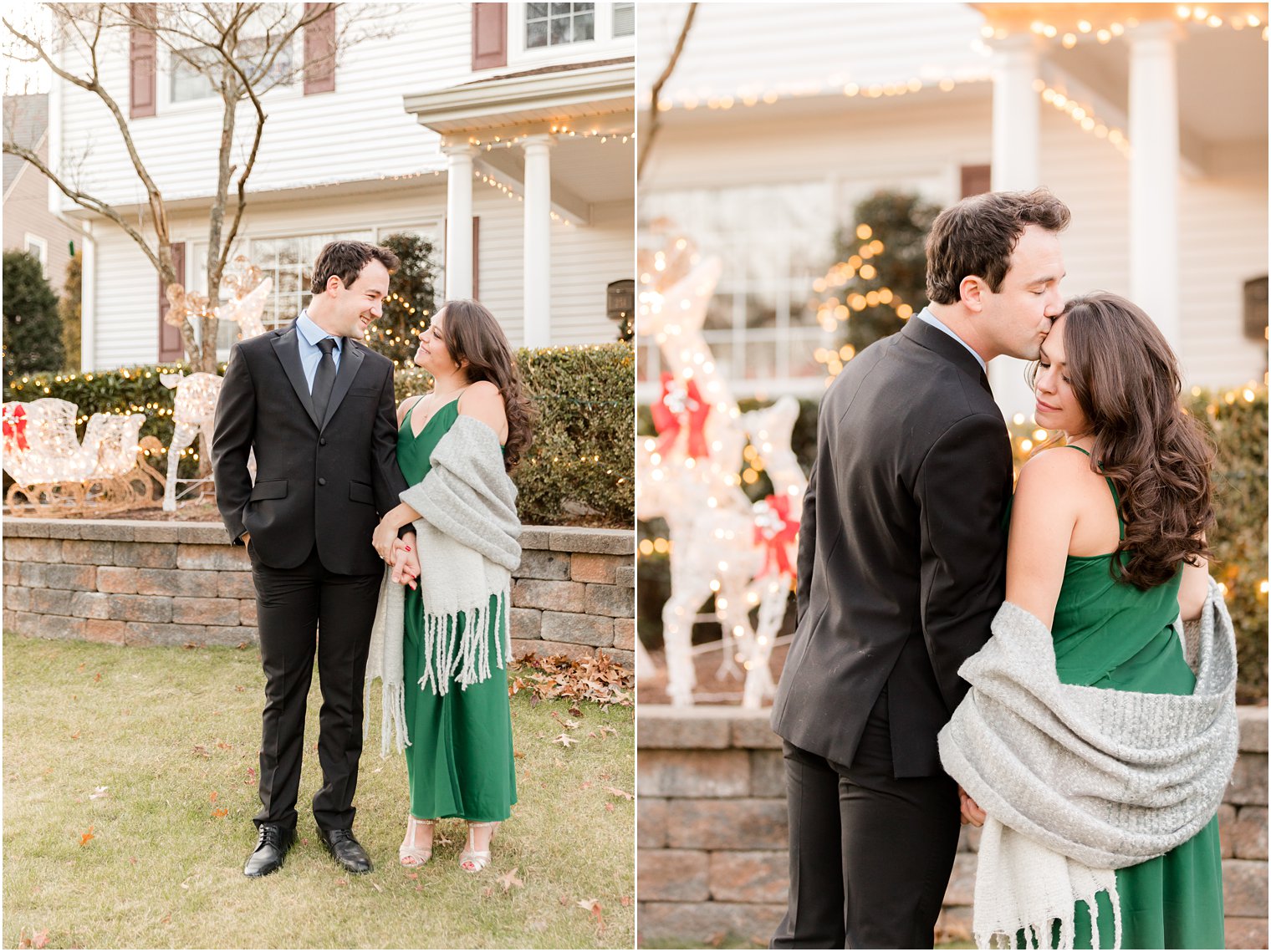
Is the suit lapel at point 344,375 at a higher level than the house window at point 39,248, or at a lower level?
lower

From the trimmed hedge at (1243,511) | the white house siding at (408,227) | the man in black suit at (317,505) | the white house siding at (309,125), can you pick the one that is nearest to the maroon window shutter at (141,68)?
the white house siding at (309,125)

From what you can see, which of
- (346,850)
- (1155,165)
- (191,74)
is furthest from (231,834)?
(1155,165)

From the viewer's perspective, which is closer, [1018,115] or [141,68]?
[141,68]

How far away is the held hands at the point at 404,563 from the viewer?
9.05ft

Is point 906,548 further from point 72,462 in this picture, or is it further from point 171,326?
point 72,462

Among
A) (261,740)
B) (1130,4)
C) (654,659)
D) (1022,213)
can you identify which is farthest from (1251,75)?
(261,740)

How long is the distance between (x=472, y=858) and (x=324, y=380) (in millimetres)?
1398

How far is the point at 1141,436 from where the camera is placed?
1777 millimetres

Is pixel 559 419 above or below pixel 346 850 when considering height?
above

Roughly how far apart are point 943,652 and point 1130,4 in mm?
4493

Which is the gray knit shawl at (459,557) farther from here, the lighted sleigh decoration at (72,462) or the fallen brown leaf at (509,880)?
the lighted sleigh decoration at (72,462)

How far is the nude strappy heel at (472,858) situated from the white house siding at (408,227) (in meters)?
1.42

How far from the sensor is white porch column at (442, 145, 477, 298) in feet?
9.38

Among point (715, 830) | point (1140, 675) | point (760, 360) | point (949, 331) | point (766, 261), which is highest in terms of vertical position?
point (766, 261)
